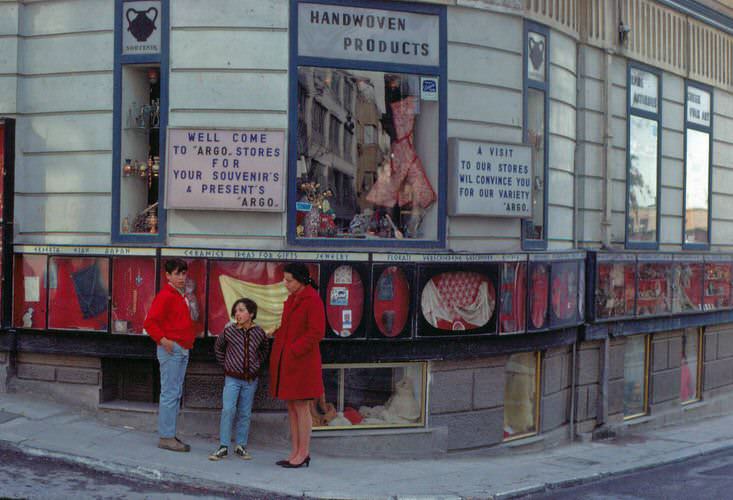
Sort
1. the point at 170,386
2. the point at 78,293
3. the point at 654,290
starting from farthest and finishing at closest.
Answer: the point at 654,290, the point at 78,293, the point at 170,386

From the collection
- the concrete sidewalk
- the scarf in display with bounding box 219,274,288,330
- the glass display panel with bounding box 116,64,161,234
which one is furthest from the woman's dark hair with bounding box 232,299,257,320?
the glass display panel with bounding box 116,64,161,234

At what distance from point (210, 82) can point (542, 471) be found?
5.74m

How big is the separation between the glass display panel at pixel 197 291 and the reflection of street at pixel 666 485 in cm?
394

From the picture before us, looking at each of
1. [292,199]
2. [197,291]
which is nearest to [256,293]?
[197,291]

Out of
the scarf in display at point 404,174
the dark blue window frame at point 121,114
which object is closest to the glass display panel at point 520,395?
the scarf in display at point 404,174

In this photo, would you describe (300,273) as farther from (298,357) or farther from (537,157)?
(537,157)

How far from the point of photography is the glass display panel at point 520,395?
43.0 feet

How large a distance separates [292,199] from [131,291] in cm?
206

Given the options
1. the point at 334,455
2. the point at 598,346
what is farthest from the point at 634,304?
the point at 334,455

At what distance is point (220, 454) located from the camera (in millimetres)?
10242

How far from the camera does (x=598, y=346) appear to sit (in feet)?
50.0

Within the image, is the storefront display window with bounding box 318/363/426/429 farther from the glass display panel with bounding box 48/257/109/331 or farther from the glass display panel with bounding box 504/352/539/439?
the glass display panel with bounding box 48/257/109/331

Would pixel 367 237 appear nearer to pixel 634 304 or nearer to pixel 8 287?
pixel 8 287

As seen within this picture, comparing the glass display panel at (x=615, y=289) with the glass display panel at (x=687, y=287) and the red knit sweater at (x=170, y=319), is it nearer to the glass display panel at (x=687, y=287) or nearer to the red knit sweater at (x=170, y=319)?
the glass display panel at (x=687, y=287)
